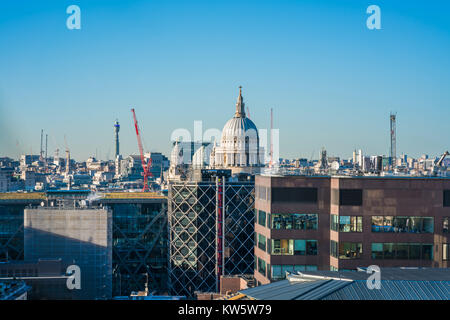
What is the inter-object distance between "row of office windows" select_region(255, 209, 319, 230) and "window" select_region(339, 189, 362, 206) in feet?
7.31

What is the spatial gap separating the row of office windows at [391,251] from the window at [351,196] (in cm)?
241

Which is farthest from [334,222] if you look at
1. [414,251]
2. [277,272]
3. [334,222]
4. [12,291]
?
[12,291]

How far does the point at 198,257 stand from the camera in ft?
236

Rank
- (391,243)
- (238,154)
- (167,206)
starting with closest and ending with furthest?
(391,243) < (167,206) < (238,154)

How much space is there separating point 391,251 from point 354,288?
17459mm

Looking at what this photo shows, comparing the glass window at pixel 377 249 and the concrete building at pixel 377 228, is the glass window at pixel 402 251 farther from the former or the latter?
the glass window at pixel 377 249

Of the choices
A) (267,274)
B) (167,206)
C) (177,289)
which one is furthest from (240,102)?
(267,274)

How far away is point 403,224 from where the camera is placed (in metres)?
36.9

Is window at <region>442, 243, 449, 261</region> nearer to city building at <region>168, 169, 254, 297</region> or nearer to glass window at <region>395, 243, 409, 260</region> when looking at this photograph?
glass window at <region>395, 243, 409, 260</region>

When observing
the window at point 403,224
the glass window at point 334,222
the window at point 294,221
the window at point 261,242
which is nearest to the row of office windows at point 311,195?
the glass window at point 334,222

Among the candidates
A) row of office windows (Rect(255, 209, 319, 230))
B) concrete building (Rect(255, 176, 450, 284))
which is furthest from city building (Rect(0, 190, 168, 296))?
concrete building (Rect(255, 176, 450, 284))

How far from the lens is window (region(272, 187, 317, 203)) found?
38594 mm
